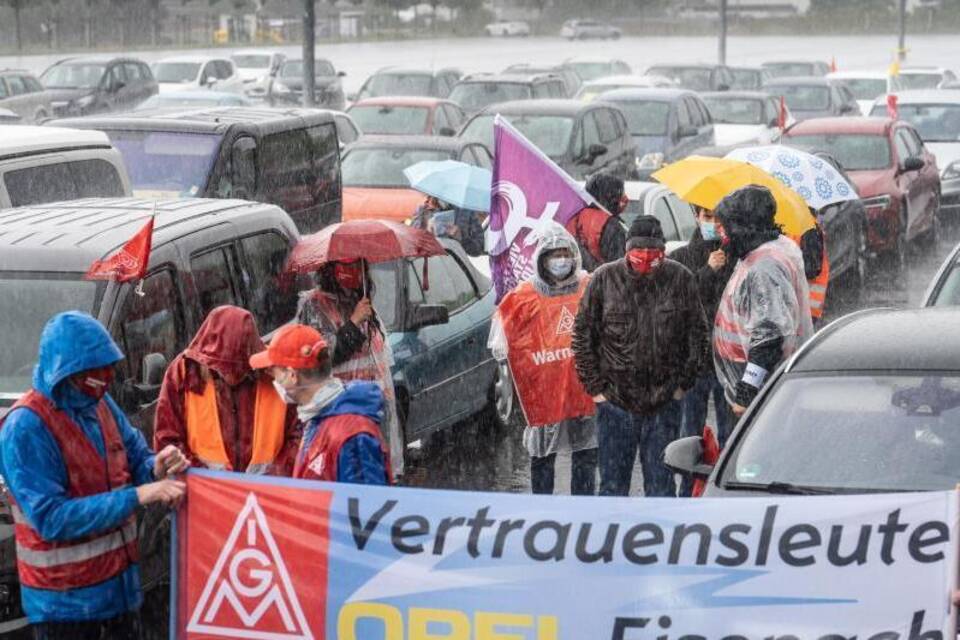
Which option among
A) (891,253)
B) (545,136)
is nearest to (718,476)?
(891,253)

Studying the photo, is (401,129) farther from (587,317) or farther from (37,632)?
(37,632)

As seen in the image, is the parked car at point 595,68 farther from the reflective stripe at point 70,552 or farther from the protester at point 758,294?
the reflective stripe at point 70,552

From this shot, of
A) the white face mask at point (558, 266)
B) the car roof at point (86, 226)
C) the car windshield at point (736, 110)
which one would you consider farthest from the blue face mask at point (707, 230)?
the car windshield at point (736, 110)

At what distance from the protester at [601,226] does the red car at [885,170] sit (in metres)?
8.50

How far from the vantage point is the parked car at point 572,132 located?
21.4 m

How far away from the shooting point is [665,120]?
1000 inches

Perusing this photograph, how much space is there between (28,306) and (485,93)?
2240 cm

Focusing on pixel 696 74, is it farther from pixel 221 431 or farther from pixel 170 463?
pixel 170 463

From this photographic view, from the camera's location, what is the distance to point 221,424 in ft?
21.9

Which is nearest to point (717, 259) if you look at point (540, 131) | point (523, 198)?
point (523, 198)

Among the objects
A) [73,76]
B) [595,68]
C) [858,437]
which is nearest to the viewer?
[858,437]

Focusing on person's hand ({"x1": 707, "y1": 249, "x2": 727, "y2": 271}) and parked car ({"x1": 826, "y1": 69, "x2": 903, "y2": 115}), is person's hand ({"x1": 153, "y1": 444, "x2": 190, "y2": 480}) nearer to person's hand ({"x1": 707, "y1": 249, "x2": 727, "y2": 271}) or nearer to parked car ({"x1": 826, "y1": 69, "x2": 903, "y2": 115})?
person's hand ({"x1": 707, "y1": 249, "x2": 727, "y2": 271})

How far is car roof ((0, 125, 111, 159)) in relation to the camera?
11.1 metres

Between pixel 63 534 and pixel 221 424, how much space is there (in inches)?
42.5
